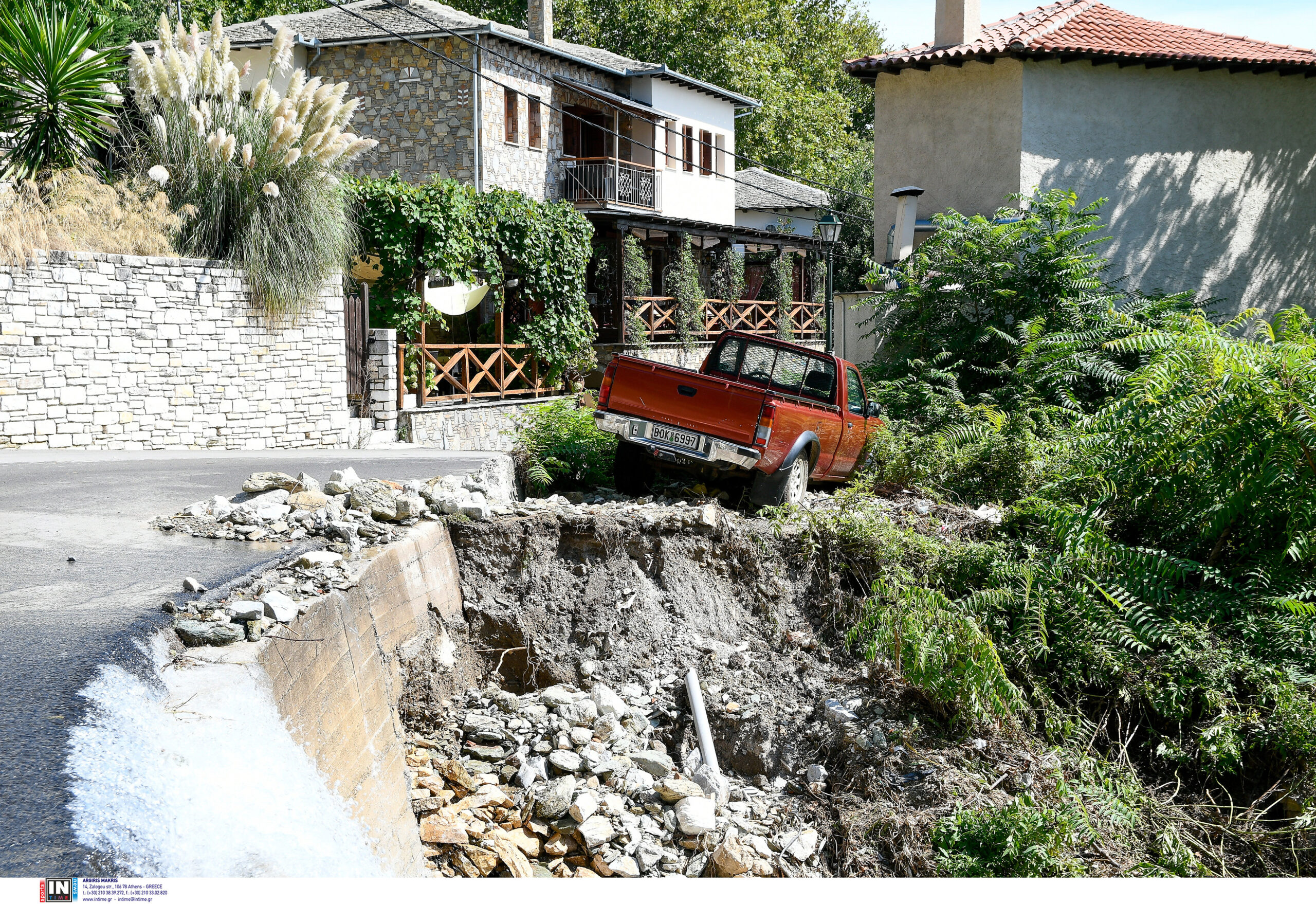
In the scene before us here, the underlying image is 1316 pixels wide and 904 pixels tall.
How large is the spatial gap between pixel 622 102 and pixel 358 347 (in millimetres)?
15017

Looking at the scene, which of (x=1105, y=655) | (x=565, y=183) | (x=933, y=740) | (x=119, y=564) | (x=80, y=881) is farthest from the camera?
(x=565, y=183)

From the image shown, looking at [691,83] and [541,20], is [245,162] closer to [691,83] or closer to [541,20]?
[541,20]

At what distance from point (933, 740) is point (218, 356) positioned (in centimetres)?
1101

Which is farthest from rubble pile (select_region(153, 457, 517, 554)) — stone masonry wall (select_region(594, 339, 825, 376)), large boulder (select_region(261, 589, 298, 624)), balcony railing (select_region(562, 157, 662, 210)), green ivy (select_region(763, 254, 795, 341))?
green ivy (select_region(763, 254, 795, 341))

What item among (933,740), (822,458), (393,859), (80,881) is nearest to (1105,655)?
(933,740)

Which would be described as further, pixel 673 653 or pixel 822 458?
pixel 822 458

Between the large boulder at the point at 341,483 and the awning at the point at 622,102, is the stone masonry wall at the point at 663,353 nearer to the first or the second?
the awning at the point at 622,102

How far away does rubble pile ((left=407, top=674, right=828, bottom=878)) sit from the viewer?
214 inches

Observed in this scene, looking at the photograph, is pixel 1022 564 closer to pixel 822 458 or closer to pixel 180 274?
pixel 822 458

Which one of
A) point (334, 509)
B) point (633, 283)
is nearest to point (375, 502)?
point (334, 509)

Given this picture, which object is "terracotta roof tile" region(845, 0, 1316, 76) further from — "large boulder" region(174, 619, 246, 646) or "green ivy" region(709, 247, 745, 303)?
"large boulder" region(174, 619, 246, 646)

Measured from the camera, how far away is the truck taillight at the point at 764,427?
29.4 feet

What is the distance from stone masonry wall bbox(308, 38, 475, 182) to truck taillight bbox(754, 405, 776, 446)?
17487 mm

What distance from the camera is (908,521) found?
9.08m
